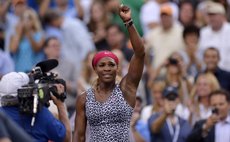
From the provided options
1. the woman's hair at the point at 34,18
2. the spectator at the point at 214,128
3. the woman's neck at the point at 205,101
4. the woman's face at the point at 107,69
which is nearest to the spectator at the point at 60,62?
the woman's hair at the point at 34,18

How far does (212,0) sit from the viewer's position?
2011 cm

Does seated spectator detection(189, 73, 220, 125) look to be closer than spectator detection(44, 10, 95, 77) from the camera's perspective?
Yes

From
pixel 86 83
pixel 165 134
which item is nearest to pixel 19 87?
pixel 165 134

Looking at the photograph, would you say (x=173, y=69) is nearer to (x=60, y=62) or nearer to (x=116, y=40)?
(x=60, y=62)

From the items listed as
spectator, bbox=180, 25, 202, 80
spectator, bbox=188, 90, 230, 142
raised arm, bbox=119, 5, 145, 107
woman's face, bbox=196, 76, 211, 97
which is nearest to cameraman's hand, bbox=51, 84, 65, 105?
raised arm, bbox=119, 5, 145, 107

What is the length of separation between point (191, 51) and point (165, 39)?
2.33 feet

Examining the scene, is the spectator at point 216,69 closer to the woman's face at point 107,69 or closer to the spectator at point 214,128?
the spectator at point 214,128

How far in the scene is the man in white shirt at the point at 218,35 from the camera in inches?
725

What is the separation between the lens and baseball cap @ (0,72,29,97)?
11.3m

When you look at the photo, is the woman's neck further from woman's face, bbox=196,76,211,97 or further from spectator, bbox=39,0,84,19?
spectator, bbox=39,0,84,19

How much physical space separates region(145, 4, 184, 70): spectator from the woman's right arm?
718 cm

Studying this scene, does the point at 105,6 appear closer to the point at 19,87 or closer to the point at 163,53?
the point at 163,53

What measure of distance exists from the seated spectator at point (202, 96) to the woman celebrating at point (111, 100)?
4.46 m

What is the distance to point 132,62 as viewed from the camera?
36.9 feet
